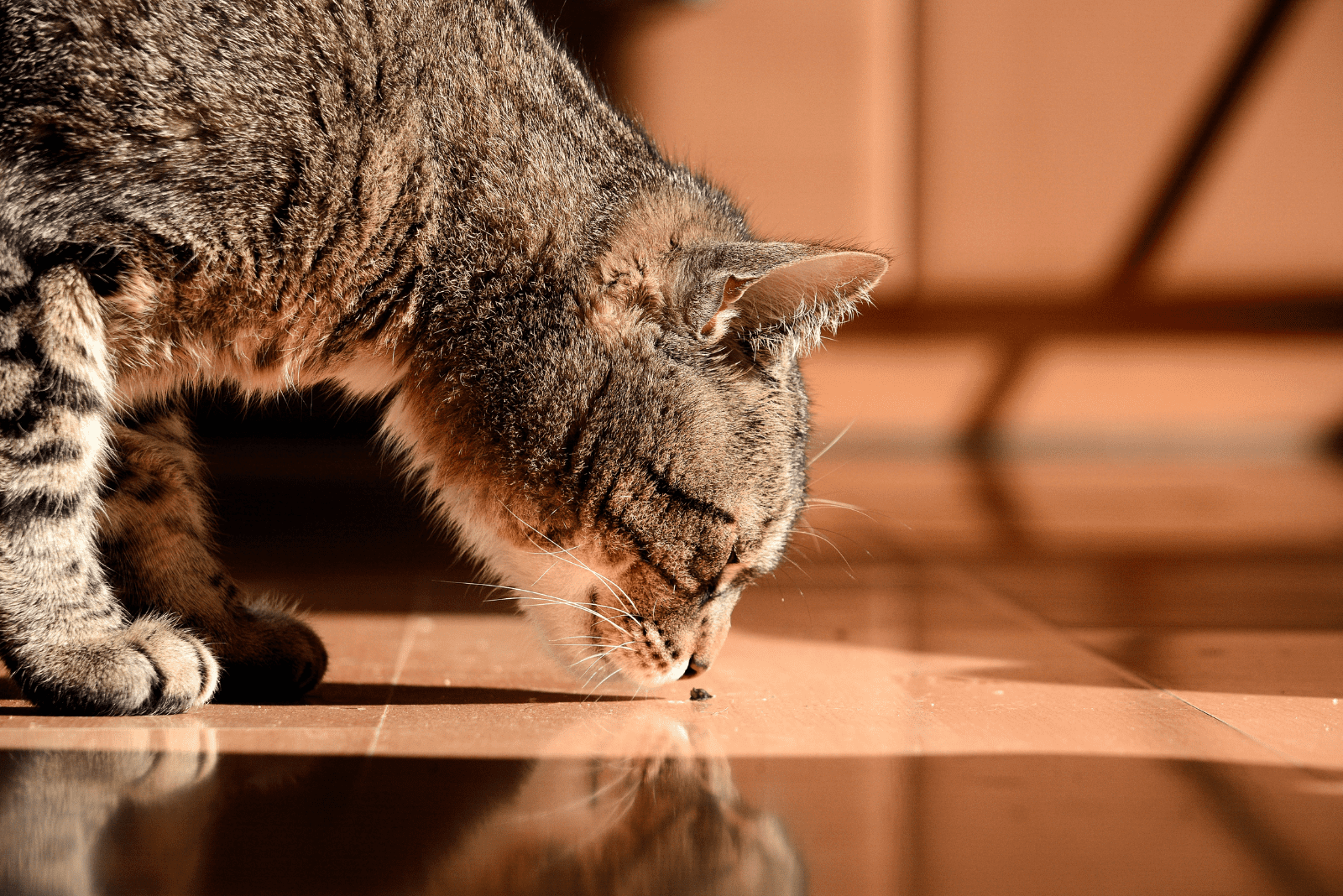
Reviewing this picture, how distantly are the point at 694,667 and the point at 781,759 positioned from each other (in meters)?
0.34

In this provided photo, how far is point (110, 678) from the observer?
1082 millimetres

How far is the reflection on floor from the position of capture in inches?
28.1

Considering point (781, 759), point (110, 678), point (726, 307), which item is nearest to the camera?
point (781, 759)

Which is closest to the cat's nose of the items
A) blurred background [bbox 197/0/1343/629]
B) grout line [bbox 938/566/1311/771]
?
grout line [bbox 938/566/1311/771]

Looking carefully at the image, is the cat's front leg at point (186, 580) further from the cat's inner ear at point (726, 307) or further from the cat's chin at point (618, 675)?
the cat's inner ear at point (726, 307)

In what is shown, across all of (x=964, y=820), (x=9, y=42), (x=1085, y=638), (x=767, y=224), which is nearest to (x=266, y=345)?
(x=9, y=42)

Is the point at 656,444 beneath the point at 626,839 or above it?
above

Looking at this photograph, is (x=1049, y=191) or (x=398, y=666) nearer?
(x=398, y=666)

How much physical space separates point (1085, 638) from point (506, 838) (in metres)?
0.92

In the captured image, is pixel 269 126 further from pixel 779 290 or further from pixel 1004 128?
pixel 1004 128

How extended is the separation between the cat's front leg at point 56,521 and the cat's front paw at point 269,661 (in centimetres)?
10

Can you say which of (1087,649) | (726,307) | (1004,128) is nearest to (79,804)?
(726,307)

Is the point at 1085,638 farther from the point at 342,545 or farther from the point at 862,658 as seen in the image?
the point at 342,545

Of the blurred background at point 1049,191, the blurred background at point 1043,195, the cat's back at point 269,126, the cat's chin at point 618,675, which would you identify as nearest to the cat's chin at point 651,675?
the cat's chin at point 618,675
